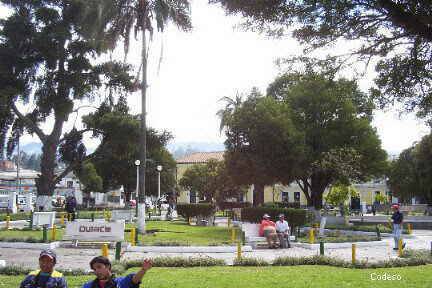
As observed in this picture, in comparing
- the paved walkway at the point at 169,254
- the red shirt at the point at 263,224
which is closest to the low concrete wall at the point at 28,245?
the paved walkway at the point at 169,254

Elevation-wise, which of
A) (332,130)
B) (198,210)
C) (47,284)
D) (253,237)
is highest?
(332,130)

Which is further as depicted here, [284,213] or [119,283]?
[284,213]

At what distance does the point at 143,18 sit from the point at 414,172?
132 ft

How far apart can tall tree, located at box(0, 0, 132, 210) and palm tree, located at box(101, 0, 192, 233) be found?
27.6 feet

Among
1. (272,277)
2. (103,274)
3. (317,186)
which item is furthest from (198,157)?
(103,274)

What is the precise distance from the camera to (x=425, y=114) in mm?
12039

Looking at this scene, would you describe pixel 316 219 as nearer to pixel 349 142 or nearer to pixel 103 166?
pixel 349 142

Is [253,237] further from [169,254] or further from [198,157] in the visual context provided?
[198,157]

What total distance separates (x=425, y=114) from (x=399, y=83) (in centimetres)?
128

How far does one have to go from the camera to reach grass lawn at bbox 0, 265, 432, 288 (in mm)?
10203

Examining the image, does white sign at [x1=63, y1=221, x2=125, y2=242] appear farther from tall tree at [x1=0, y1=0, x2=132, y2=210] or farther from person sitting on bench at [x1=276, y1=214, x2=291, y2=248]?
tall tree at [x1=0, y1=0, x2=132, y2=210]

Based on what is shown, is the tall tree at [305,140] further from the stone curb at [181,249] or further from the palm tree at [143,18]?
the stone curb at [181,249]

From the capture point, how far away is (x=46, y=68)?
3444cm

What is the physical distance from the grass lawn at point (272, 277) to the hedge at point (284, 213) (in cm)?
997
